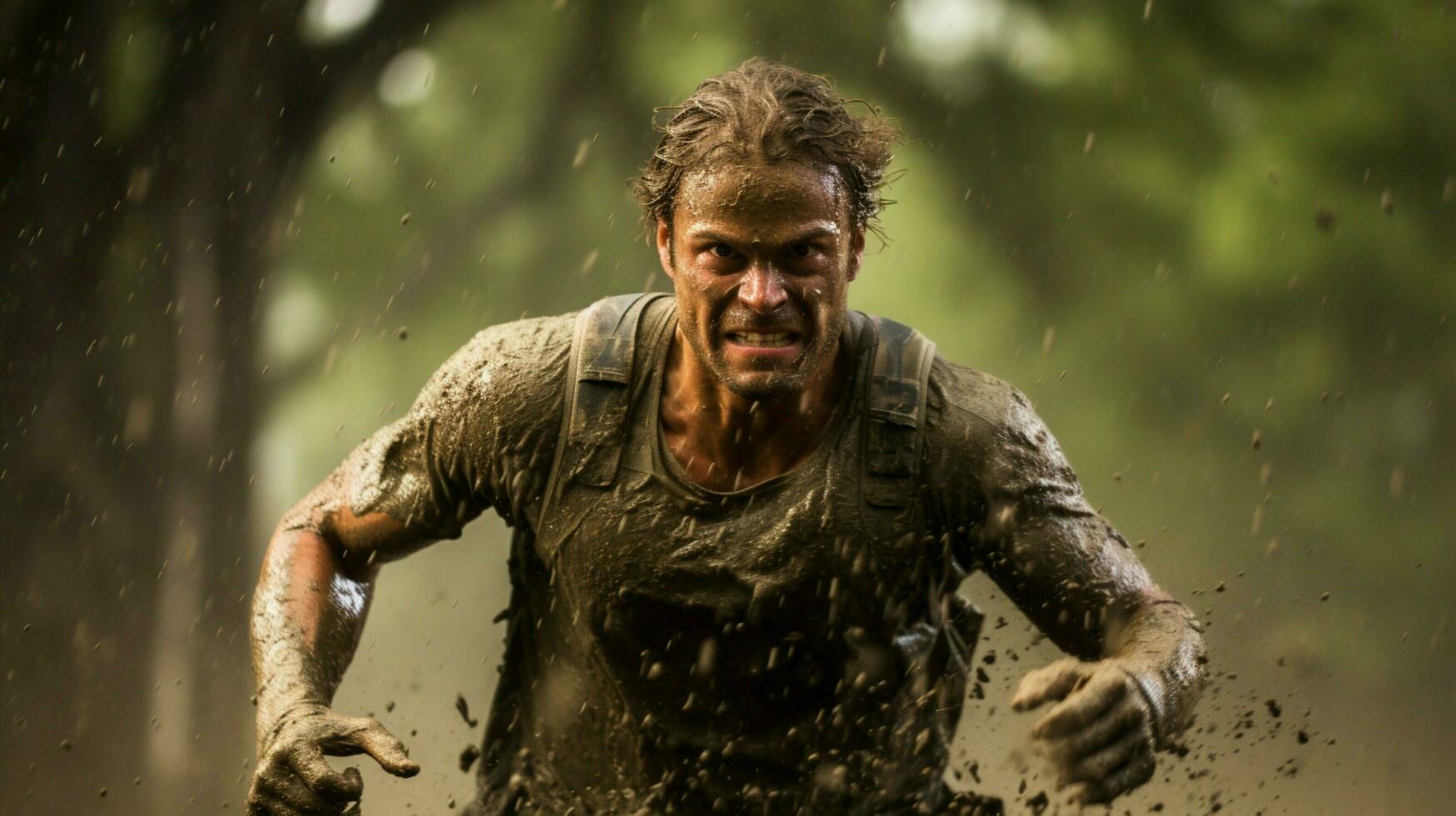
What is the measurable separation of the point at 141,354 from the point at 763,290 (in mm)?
2743

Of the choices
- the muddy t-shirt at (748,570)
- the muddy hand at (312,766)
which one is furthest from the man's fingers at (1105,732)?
the muddy hand at (312,766)

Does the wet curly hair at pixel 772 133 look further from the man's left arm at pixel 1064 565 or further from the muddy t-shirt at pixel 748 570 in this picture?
the man's left arm at pixel 1064 565

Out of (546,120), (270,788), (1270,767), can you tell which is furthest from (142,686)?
(1270,767)

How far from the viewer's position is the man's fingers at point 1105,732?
221 cm

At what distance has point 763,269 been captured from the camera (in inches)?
102

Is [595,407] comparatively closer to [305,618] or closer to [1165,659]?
[305,618]

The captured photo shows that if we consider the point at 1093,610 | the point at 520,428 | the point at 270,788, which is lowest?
the point at 270,788

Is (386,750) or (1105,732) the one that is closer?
(1105,732)

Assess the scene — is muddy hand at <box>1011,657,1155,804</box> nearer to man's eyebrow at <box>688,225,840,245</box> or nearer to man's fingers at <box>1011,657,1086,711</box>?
man's fingers at <box>1011,657,1086,711</box>

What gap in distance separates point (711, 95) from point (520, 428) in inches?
25.1

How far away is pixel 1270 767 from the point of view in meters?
5.82

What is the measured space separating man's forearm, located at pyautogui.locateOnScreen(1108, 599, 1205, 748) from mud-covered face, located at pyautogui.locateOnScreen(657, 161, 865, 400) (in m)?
0.66

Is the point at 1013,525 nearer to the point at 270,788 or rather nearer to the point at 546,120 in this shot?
the point at 270,788

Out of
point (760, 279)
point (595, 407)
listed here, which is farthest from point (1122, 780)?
point (595, 407)
